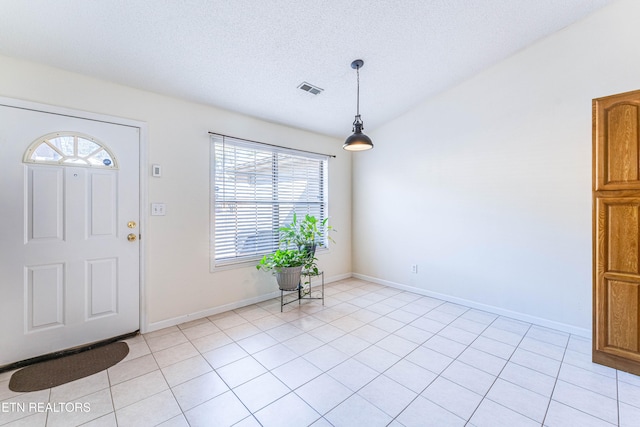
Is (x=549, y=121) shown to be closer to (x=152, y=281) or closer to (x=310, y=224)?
(x=310, y=224)

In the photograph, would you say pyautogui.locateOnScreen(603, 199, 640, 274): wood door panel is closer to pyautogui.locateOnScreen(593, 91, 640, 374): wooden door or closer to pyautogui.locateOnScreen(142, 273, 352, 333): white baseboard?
pyautogui.locateOnScreen(593, 91, 640, 374): wooden door

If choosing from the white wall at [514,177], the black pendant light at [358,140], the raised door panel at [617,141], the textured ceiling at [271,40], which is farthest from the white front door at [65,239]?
the raised door panel at [617,141]

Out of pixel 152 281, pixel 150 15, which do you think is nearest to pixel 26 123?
pixel 150 15

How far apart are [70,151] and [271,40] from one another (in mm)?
2104

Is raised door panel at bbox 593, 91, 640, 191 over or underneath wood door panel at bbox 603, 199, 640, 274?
over

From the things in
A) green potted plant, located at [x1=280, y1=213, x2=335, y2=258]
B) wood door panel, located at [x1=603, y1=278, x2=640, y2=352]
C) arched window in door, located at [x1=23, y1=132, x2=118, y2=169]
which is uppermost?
arched window in door, located at [x1=23, y1=132, x2=118, y2=169]

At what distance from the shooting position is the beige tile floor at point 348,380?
5.41 ft

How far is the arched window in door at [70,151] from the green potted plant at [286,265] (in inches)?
78.5

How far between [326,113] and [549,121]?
8.60 ft

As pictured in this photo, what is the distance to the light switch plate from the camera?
9.16 feet

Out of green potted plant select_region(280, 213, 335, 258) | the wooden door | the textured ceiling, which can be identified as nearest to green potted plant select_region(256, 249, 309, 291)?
green potted plant select_region(280, 213, 335, 258)

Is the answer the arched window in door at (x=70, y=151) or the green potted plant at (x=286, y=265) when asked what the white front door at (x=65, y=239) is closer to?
the arched window in door at (x=70, y=151)

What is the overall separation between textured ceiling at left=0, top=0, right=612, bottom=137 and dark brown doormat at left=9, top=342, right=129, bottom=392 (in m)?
2.58

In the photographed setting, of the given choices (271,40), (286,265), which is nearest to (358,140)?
(271,40)
